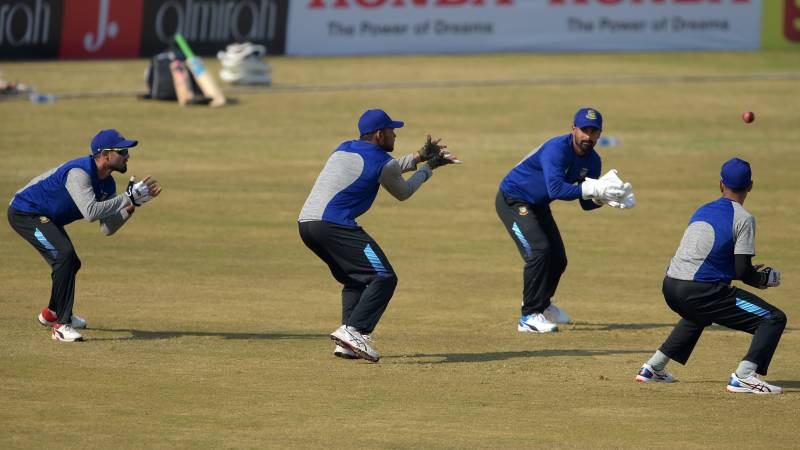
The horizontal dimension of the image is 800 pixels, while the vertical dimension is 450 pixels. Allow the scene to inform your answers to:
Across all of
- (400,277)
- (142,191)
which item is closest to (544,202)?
(400,277)

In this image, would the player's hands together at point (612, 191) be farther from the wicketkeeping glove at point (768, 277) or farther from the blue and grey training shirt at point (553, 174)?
the wicketkeeping glove at point (768, 277)

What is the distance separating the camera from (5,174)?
21.4 metres

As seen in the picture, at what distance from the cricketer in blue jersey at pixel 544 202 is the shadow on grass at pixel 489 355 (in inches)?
38.5

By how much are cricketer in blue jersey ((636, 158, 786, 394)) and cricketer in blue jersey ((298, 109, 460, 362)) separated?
2.21 m

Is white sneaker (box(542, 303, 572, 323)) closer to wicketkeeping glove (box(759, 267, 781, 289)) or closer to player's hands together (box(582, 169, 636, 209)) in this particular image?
player's hands together (box(582, 169, 636, 209))

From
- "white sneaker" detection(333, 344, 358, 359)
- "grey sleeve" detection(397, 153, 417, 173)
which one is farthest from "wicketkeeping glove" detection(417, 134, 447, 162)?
"white sneaker" detection(333, 344, 358, 359)

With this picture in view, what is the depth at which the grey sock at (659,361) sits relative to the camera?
1034 centimetres

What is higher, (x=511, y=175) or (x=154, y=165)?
(x=511, y=175)

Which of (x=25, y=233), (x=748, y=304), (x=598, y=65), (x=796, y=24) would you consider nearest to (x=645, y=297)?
(x=748, y=304)

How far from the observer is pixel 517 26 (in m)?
33.4

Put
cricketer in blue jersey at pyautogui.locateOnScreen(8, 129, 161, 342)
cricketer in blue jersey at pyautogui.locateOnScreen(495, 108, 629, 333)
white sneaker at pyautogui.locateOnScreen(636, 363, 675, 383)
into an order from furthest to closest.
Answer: cricketer in blue jersey at pyautogui.locateOnScreen(495, 108, 629, 333) → cricketer in blue jersey at pyautogui.locateOnScreen(8, 129, 161, 342) → white sneaker at pyautogui.locateOnScreen(636, 363, 675, 383)

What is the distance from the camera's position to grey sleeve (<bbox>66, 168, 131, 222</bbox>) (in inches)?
443

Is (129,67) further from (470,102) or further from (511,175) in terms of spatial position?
(511,175)

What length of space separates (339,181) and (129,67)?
68.1 feet
